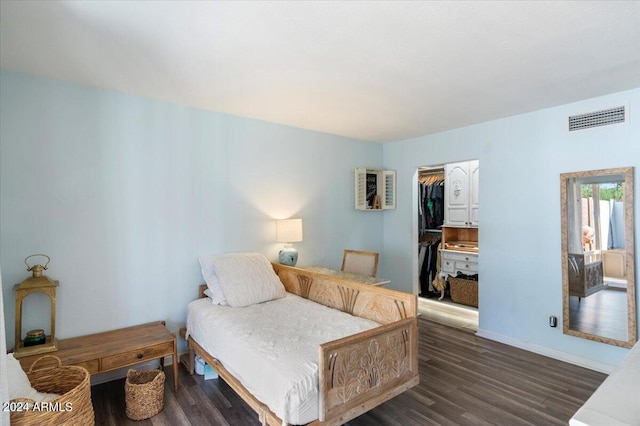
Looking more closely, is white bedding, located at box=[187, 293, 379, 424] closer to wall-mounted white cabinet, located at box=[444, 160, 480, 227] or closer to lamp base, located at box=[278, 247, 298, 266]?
lamp base, located at box=[278, 247, 298, 266]

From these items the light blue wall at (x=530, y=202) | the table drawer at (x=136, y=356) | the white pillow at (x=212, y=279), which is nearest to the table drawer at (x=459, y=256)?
the light blue wall at (x=530, y=202)

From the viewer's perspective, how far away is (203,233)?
3270 mm

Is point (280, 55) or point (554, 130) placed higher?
point (280, 55)

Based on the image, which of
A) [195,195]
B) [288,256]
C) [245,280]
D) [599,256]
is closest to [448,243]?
[599,256]

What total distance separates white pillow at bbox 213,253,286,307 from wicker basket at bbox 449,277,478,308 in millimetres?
3068

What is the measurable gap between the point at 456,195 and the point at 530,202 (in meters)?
1.80

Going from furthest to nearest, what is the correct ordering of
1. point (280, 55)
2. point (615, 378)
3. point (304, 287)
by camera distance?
point (304, 287)
point (280, 55)
point (615, 378)

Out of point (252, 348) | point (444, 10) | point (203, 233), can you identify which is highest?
point (444, 10)

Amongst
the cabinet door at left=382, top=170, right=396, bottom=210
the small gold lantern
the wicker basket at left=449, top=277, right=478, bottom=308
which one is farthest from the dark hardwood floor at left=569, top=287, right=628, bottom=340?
the small gold lantern

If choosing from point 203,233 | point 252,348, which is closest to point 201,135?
point 203,233

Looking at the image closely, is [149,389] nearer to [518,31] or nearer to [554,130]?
[518,31]

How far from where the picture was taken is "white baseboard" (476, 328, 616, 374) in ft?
9.72

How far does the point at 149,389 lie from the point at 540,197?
3845 mm

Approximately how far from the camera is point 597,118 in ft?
9.82
